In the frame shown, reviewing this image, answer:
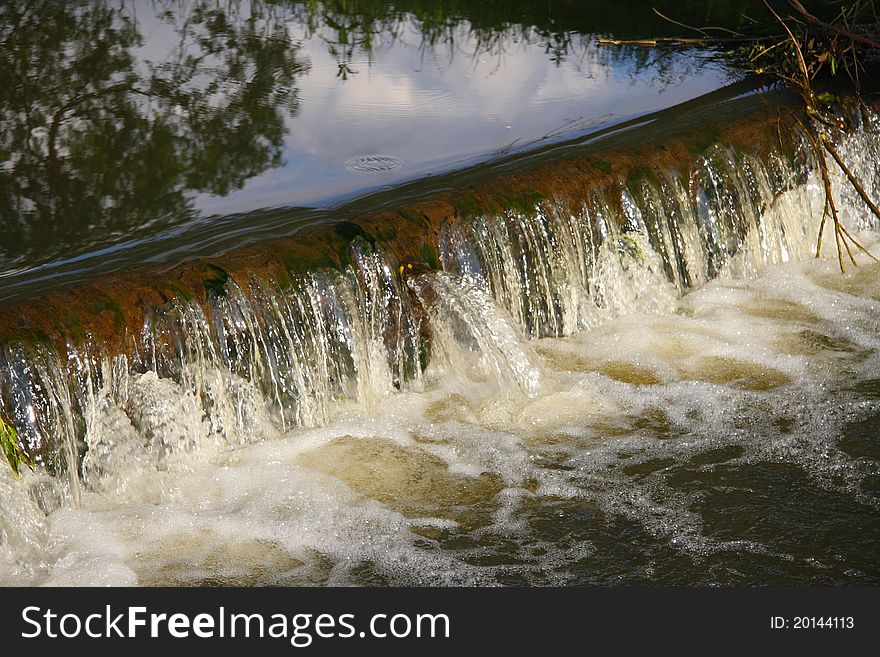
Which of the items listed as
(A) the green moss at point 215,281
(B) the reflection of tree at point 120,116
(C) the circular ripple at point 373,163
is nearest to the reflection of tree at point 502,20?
(B) the reflection of tree at point 120,116

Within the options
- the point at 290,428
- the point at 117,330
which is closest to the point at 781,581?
the point at 290,428

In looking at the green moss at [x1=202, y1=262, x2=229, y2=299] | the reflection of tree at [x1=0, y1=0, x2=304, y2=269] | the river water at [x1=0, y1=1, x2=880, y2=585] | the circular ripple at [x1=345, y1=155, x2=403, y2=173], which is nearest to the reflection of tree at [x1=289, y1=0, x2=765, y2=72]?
the reflection of tree at [x1=0, y1=0, x2=304, y2=269]

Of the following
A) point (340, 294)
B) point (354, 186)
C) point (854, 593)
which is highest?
point (354, 186)

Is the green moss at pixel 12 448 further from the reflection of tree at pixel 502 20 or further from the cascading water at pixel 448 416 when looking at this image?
the reflection of tree at pixel 502 20

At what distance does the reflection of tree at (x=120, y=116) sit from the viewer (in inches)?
197

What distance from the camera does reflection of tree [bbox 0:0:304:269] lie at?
5012 mm

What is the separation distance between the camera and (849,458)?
148 inches

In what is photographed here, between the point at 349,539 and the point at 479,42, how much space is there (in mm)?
5261

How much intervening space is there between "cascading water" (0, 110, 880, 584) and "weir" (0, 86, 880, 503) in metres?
0.01

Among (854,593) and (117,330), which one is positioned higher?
(117,330)

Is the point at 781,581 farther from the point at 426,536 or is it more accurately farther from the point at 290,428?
the point at 290,428

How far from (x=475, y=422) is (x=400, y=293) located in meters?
0.66

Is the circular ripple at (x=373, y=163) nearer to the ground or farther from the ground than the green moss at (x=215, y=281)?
farther from the ground

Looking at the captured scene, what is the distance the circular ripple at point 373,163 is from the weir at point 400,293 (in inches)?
18.8
